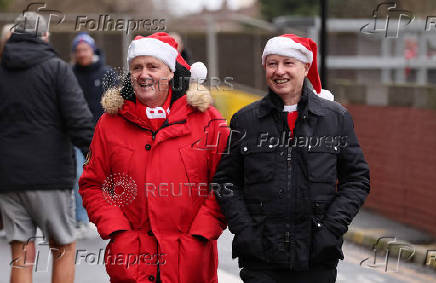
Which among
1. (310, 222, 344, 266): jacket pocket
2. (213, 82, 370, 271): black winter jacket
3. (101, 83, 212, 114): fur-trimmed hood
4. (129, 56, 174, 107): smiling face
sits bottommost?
(310, 222, 344, 266): jacket pocket

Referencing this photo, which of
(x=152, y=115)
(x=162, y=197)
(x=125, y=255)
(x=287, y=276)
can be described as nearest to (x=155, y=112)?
(x=152, y=115)

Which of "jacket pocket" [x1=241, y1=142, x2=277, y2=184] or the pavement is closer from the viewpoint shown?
"jacket pocket" [x1=241, y1=142, x2=277, y2=184]

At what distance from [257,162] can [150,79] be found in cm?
70

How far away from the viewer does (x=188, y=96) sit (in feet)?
15.7

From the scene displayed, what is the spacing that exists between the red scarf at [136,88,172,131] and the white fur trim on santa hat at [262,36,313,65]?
0.61m

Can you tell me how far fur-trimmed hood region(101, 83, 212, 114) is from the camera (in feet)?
15.6

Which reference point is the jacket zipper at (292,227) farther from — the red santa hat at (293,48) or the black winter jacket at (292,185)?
the red santa hat at (293,48)

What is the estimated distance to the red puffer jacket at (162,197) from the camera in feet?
15.2

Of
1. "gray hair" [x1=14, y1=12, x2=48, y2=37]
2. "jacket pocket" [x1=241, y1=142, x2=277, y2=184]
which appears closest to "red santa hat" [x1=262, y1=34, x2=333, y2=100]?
"jacket pocket" [x1=241, y1=142, x2=277, y2=184]

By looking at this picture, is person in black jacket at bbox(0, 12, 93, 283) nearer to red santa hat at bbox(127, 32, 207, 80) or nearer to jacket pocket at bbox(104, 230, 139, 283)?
red santa hat at bbox(127, 32, 207, 80)

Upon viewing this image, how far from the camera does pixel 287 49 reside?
4668 mm

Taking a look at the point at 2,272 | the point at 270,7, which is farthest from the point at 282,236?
the point at 270,7

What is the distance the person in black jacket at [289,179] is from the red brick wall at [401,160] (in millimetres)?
5723

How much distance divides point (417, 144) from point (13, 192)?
5709 mm
